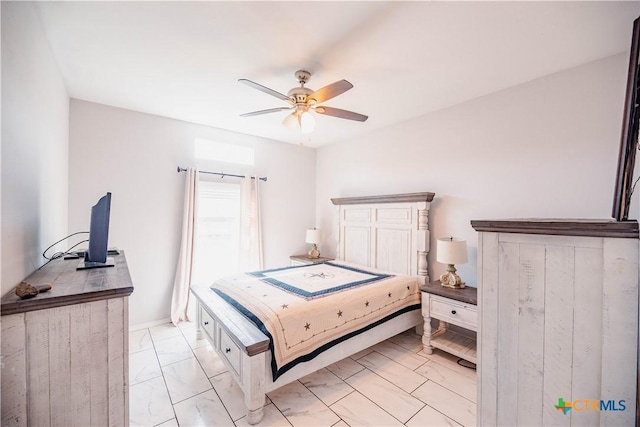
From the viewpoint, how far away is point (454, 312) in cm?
249

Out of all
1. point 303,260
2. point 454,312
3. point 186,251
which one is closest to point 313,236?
point 303,260

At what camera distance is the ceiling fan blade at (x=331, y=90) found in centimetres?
181

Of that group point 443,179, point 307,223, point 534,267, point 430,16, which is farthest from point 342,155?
point 534,267

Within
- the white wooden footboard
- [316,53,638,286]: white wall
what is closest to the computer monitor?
the white wooden footboard

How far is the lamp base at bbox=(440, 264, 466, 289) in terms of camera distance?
8.80 feet

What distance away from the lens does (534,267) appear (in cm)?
Answer: 100

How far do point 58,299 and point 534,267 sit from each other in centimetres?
184

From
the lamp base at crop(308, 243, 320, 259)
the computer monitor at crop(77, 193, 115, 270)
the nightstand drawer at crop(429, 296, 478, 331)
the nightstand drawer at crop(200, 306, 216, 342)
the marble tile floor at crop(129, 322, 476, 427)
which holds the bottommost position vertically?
the marble tile floor at crop(129, 322, 476, 427)

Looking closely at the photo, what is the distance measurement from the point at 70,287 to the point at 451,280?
9.67 feet

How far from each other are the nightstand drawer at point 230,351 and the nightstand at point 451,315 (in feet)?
6.20

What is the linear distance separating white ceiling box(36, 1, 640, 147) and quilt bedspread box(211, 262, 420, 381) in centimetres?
197

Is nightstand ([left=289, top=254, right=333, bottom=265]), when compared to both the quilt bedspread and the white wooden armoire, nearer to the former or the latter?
the quilt bedspread

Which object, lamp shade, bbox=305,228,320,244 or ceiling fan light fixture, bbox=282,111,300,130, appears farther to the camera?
lamp shade, bbox=305,228,320,244

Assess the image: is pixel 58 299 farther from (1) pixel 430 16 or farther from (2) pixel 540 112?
(2) pixel 540 112
